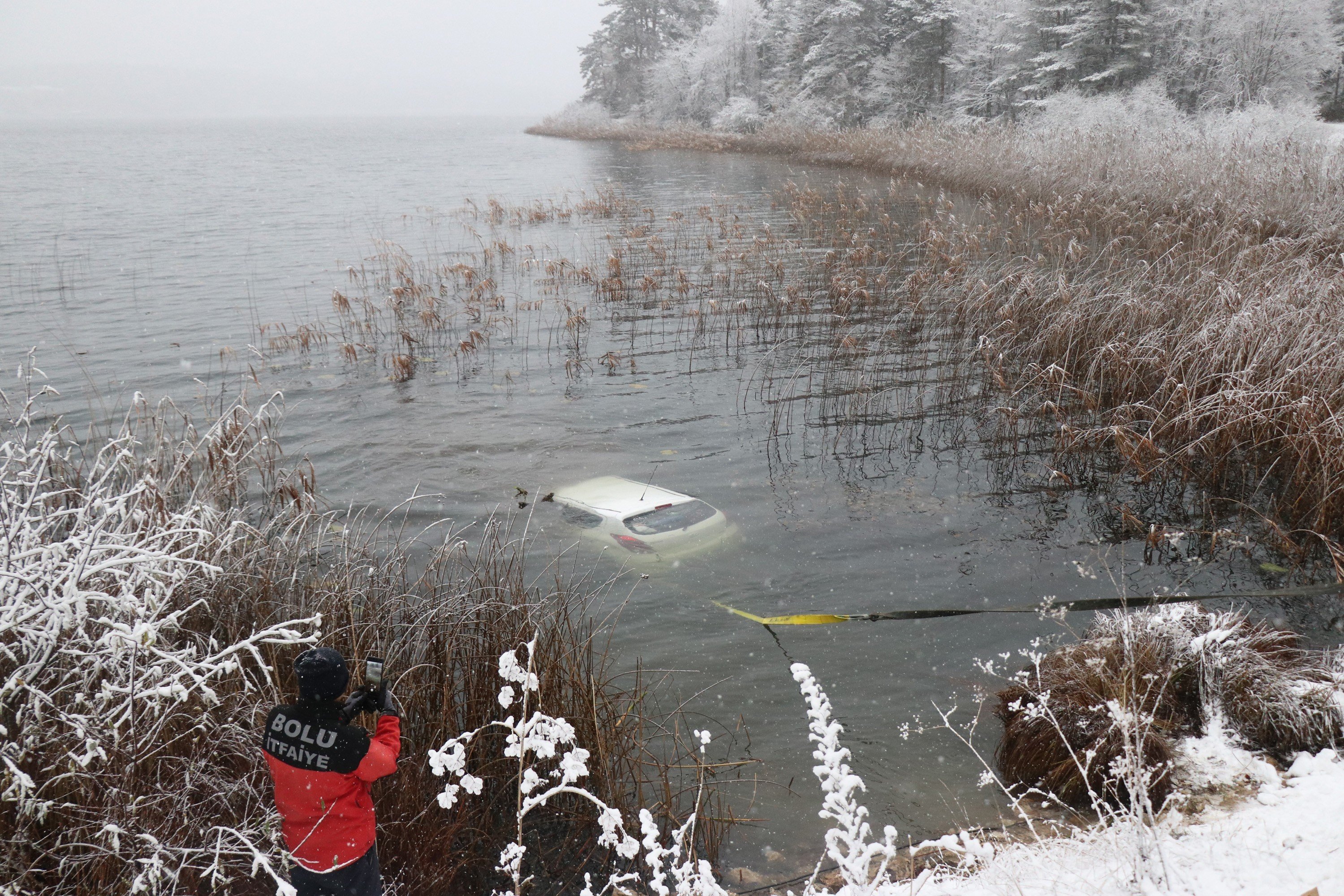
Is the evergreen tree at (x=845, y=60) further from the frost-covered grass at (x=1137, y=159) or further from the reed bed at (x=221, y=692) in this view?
the reed bed at (x=221, y=692)

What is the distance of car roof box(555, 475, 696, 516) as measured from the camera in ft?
22.4

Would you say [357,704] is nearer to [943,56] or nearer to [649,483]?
[649,483]

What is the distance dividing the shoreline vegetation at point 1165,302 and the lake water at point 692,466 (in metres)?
0.78

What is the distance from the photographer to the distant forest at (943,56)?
91.8 feet

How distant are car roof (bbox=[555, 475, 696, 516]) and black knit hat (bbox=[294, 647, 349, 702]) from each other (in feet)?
13.3

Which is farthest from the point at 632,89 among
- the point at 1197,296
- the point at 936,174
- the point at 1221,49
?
the point at 1197,296

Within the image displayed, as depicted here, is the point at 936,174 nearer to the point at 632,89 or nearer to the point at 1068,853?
the point at 1068,853

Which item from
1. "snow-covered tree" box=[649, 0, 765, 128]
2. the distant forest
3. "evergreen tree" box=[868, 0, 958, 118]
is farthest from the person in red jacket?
"snow-covered tree" box=[649, 0, 765, 128]

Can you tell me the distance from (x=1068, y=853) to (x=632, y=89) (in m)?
67.7

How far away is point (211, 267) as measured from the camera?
16.7m

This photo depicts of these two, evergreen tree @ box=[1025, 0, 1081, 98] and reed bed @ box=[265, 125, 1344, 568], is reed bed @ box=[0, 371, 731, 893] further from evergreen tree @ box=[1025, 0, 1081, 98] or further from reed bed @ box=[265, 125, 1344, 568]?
evergreen tree @ box=[1025, 0, 1081, 98]

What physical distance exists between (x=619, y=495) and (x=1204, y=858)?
475 cm

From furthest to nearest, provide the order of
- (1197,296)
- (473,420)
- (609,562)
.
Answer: (473,420) → (1197,296) → (609,562)

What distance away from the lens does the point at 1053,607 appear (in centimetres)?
557
